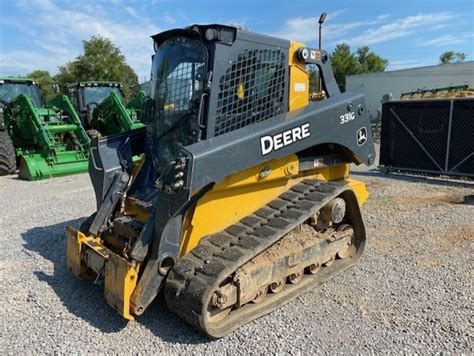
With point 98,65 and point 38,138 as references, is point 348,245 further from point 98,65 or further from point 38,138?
point 98,65

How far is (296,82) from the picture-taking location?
3879 mm

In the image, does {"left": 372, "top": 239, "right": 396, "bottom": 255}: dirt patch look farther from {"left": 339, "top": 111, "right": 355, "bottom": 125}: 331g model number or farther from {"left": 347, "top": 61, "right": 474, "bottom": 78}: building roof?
{"left": 347, "top": 61, "right": 474, "bottom": 78}: building roof

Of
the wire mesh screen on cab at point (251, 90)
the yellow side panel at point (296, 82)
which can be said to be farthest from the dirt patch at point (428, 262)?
the wire mesh screen on cab at point (251, 90)

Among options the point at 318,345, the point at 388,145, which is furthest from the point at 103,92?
the point at 318,345

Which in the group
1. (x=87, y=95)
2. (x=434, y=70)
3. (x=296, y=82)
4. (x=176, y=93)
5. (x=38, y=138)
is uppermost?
(x=434, y=70)

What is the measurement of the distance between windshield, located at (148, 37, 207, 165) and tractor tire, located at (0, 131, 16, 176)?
7.89m

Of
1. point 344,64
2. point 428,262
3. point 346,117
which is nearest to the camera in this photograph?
point 346,117

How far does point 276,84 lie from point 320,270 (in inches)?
75.4

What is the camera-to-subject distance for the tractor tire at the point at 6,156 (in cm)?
1018

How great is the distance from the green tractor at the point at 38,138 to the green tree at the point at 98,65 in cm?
2745

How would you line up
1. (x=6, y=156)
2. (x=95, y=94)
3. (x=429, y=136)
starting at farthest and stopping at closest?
(x=95, y=94), (x=6, y=156), (x=429, y=136)

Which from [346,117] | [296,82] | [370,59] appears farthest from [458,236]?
[370,59]

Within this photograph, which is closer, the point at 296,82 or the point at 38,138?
the point at 296,82

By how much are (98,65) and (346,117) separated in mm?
39051
